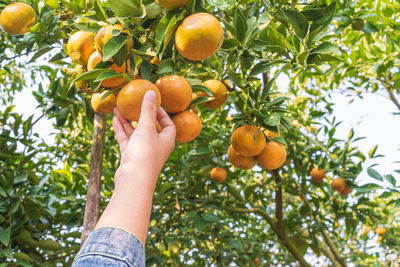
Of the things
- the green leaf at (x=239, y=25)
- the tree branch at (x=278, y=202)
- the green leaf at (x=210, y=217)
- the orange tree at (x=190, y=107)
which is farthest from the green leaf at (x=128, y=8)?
the tree branch at (x=278, y=202)

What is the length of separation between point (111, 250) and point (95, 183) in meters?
1.01

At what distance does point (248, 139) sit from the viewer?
45.6 inches

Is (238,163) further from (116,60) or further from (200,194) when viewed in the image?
(200,194)

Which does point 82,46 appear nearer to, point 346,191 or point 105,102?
point 105,102

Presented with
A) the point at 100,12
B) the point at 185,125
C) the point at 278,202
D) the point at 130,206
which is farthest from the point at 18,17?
the point at 278,202

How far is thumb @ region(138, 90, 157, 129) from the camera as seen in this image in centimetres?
80

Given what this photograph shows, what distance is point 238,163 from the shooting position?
1.37 meters

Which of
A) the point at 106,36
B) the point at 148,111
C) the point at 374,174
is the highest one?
the point at 374,174

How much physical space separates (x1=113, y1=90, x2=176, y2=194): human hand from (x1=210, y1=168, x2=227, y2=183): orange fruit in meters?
1.24

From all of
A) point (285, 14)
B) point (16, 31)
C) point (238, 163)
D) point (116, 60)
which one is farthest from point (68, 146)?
point (285, 14)

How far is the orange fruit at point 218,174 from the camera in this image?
214 cm

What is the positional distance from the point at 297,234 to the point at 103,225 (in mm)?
2291

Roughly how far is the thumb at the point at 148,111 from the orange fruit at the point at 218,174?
1366mm

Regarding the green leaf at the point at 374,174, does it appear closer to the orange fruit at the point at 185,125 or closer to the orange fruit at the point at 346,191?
the orange fruit at the point at 346,191
